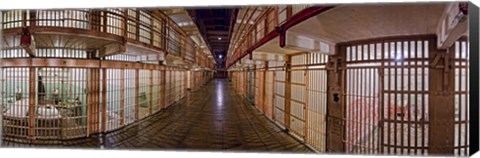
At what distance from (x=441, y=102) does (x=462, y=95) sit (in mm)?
168

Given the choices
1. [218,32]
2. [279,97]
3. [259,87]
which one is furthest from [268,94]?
[218,32]

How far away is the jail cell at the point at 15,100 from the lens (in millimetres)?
3531

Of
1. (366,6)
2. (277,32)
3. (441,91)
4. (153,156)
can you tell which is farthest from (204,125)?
(441,91)

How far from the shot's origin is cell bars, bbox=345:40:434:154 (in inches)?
99.4

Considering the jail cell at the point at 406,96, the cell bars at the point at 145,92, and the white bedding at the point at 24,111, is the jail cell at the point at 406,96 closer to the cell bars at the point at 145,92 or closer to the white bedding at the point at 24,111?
the cell bars at the point at 145,92

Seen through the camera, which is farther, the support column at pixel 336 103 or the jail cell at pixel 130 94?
the jail cell at pixel 130 94

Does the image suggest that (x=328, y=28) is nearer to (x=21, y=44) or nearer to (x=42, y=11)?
(x=42, y=11)

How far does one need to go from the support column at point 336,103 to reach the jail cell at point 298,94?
910 millimetres

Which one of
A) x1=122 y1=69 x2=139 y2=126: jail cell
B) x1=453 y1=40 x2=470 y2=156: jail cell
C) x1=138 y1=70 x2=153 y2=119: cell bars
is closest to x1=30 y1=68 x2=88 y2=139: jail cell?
x1=122 y1=69 x2=139 y2=126: jail cell

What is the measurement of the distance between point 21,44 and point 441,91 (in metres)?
4.66

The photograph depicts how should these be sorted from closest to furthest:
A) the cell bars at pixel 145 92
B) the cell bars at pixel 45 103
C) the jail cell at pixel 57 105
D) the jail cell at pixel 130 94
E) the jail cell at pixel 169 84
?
1. the cell bars at pixel 45 103
2. the jail cell at pixel 57 105
3. the jail cell at pixel 130 94
4. the cell bars at pixel 145 92
5. the jail cell at pixel 169 84

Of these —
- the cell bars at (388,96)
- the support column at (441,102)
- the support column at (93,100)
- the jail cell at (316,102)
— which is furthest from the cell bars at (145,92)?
the support column at (441,102)

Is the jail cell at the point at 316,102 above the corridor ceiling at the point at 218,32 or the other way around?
the other way around

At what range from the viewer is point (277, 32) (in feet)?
11.0
